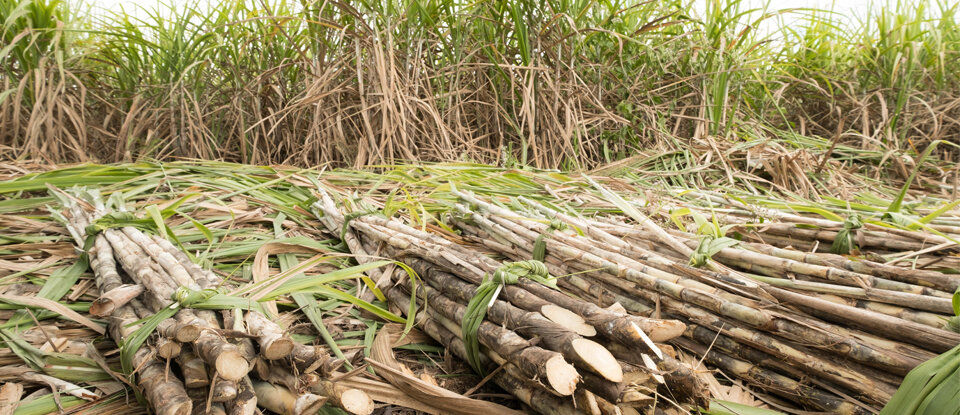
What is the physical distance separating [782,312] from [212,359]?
1113mm

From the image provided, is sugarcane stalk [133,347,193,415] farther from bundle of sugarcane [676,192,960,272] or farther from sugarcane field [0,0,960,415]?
bundle of sugarcane [676,192,960,272]

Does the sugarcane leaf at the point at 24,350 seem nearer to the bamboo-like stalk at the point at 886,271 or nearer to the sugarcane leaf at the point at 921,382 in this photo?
the sugarcane leaf at the point at 921,382

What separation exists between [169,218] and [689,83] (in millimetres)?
3627

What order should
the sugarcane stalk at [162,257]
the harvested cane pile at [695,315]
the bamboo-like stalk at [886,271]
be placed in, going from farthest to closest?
the sugarcane stalk at [162,257], the bamboo-like stalk at [886,271], the harvested cane pile at [695,315]

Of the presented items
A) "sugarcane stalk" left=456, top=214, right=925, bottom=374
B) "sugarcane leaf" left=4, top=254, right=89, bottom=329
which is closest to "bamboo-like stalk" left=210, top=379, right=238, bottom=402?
"sugarcane leaf" left=4, top=254, right=89, bottom=329

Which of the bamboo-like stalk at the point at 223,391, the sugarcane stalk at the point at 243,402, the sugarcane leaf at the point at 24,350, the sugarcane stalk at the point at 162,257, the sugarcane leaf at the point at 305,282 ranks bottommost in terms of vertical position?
the sugarcane leaf at the point at 24,350

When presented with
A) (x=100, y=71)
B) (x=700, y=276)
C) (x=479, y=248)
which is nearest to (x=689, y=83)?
(x=479, y=248)

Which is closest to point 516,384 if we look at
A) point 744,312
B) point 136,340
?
point 744,312

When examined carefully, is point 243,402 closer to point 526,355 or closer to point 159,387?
point 159,387

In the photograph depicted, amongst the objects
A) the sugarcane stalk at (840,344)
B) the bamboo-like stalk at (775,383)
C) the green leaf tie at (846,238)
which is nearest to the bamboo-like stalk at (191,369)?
the bamboo-like stalk at (775,383)

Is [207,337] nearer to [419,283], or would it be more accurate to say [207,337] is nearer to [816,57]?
[419,283]

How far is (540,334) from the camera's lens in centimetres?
108

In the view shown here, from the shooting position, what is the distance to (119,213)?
190 cm

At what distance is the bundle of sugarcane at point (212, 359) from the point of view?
94 cm
